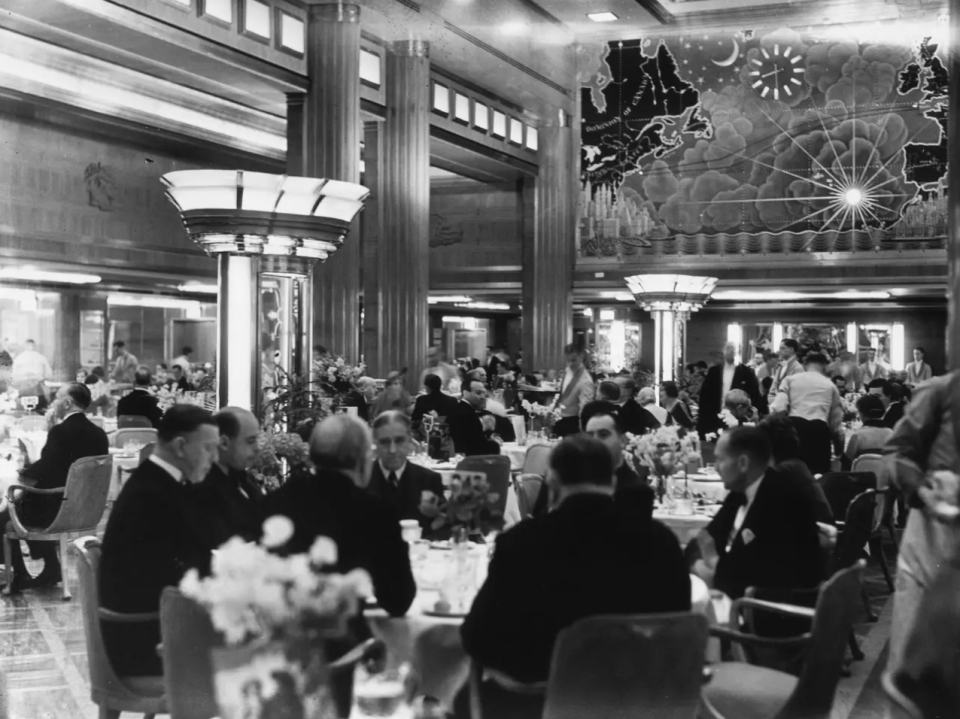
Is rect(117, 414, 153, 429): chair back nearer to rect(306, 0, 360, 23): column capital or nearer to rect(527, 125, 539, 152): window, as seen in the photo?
rect(306, 0, 360, 23): column capital

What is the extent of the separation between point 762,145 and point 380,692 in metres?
15.2

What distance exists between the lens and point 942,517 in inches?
95.3

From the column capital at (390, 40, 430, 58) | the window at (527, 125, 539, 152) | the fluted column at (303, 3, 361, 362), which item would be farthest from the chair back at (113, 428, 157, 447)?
the window at (527, 125, 539, 152)

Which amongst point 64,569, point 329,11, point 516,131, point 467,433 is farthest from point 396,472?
point 516,131

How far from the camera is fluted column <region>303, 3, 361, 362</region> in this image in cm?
1081

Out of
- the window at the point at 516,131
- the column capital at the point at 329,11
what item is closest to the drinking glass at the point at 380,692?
the column capital at the point at 329,11

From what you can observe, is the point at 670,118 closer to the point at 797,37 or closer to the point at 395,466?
the point at 797,37

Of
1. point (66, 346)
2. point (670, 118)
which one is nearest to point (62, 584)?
A: point (66, 346)

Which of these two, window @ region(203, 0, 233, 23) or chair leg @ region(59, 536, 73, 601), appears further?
window @ region(203, 0, 233, 23)

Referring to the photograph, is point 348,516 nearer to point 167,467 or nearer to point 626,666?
point 167,467

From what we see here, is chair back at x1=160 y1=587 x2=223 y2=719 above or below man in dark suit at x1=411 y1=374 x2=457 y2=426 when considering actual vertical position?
below

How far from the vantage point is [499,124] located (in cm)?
1612

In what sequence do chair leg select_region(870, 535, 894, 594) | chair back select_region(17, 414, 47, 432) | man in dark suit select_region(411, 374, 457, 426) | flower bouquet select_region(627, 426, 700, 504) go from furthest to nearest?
chair back select_region(17, 414, 47, 432)
man in dark suit select_region(411, 374, 457, 426)
chair leg select_region(870, 535, 894, 594)
flower bouquet select_region(627, 426, 700, 504)

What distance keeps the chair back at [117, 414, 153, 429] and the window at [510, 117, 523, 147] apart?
8.59 metres
